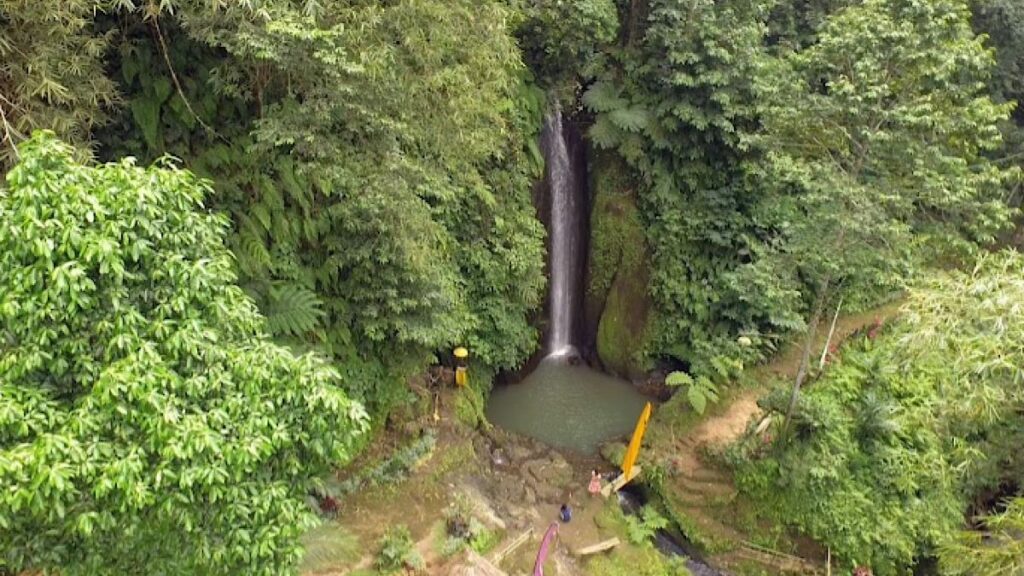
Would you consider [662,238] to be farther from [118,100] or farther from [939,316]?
[118,100]

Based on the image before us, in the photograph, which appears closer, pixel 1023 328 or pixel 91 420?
pixel 91 420

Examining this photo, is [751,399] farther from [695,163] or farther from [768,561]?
[695,163]

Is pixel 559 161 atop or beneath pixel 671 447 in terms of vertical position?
atop

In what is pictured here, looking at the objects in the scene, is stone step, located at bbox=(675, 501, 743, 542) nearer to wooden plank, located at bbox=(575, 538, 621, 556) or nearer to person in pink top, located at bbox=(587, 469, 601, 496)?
person in pink top, located at bbox=(587, 469, 601, 496)

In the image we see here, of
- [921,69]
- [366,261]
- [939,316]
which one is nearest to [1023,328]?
[939,316]

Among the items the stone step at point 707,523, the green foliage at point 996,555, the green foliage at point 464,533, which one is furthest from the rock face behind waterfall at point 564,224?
the green foliage at point 996,555

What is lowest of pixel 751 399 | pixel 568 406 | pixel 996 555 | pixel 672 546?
pixel 672 546

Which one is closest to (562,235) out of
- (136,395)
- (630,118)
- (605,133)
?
(605,133)

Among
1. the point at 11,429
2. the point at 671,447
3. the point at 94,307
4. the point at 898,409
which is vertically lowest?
the point at 671,447
